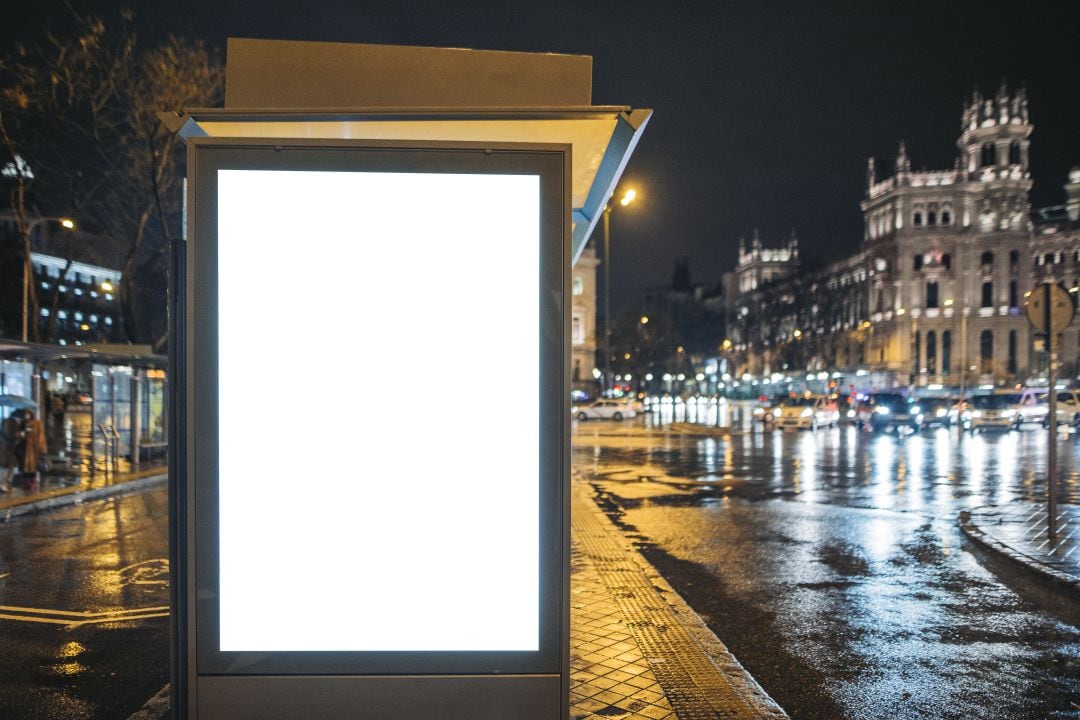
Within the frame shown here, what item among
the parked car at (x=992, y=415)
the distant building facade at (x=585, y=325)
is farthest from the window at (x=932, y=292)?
the parked car at (x=992, y=415)

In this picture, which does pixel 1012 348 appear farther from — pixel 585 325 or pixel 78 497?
pixel 78 497

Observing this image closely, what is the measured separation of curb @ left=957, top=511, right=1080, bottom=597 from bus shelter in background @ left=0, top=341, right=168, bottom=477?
1484 centimetres

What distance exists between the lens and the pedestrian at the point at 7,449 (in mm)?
14852

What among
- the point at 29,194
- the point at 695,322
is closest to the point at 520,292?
the point at 29,194

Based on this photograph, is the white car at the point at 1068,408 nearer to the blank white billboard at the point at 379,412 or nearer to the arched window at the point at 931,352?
the blank white billboard at the point at 379,412

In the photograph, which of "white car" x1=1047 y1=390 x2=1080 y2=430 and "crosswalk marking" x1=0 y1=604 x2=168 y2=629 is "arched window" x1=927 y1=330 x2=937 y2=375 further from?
"crosswalk marking" x1=0 y1=604 x2=168 y2=629

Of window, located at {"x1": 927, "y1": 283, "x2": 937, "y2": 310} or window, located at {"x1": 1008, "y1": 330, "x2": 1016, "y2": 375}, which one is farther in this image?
window, located at {"x1": 927, "y1": 283, "x2": 937, "y2": 310}

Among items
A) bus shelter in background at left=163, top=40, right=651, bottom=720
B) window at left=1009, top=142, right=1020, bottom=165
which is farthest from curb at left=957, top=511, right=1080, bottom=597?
window at left=1009, top=142, right=1020, bottom=165

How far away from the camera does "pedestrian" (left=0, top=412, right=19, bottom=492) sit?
14852mm

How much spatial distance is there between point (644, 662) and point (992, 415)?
3928 centimetres

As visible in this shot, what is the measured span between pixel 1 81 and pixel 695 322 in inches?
5312

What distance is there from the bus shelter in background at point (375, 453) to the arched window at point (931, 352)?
106343 mm

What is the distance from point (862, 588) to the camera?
27.2ft

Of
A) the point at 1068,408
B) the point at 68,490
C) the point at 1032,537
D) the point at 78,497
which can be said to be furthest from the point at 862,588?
the point at 1068,408
